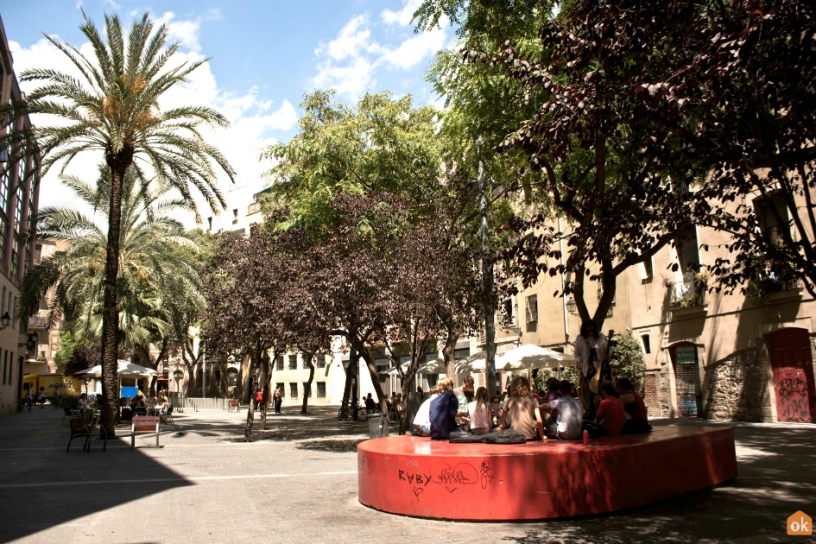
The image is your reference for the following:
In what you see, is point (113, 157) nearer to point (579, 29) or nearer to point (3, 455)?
point (3, 455)

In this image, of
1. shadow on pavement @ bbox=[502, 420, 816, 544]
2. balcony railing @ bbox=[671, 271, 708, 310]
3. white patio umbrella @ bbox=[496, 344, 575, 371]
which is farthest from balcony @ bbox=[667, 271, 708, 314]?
shadow on pavement @ bbox=[502, 420, 816, 544]

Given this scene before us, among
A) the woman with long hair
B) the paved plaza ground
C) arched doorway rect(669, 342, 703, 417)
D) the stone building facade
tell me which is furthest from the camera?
the stone building facade

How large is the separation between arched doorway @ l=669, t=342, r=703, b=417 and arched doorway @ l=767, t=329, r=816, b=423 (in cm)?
322

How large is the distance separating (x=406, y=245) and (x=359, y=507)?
8111 mm

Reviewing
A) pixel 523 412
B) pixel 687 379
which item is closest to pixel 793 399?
pixel 687 379

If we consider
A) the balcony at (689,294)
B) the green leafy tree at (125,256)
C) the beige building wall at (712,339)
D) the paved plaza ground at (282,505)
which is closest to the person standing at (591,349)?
the paved plaza ground at (282,505)

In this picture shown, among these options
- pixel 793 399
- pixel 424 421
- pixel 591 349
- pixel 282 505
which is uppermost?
pixel 591 349

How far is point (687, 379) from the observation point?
24250mm

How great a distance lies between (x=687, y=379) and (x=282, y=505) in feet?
60.9

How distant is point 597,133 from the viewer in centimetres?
768

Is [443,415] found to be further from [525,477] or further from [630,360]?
[630,360]

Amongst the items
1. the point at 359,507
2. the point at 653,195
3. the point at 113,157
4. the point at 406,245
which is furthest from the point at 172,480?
the point at 113,157

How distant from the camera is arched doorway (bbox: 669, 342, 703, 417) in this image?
940 inches

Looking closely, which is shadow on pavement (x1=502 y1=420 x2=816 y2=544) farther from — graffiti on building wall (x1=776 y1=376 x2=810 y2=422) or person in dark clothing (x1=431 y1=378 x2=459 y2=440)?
graffiti on building wall (x1=776 y1=376 x2=810 y2=422)
